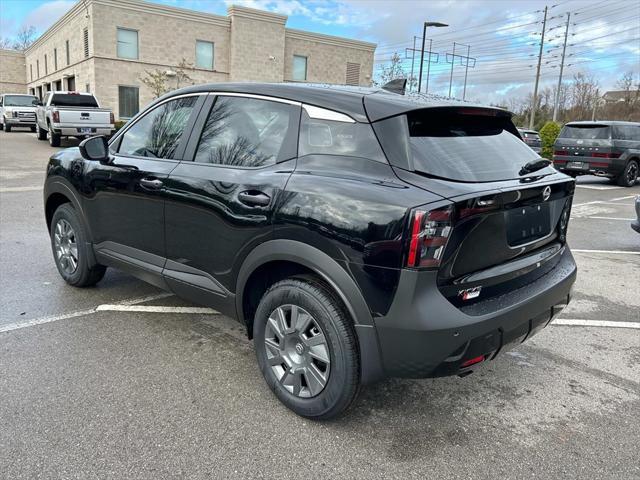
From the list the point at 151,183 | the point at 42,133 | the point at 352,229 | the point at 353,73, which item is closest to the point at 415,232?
the point at 352,229

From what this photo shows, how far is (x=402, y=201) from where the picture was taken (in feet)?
7.81

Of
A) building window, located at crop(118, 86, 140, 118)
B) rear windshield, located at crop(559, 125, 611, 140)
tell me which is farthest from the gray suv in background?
building window, located at crop(118, 86, 140, 118)

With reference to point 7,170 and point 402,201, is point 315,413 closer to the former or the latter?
point 402,201

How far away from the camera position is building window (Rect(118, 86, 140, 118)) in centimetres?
3192

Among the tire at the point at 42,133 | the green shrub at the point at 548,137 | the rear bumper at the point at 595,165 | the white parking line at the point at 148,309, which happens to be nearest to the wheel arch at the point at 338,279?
the white parking line at the point at 148,309

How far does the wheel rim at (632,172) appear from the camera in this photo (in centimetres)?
1562

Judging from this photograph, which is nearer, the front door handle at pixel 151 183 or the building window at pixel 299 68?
the front door handle at pixel 151 183

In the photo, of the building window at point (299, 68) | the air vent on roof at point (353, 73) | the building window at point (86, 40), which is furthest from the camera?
the air vent on roof at point (353, 73)

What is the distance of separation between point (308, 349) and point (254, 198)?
876 millimetres

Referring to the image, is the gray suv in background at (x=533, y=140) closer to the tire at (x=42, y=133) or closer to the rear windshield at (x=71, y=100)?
the rear windshield at (x=71, y=100)

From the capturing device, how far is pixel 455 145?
2848 millimetres

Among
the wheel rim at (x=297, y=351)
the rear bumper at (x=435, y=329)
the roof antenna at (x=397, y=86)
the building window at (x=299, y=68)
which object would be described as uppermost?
the building window at (x=299, y=68)

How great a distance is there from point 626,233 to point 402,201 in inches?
307

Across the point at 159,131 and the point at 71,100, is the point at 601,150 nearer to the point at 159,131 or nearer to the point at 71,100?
the point at 159,131
